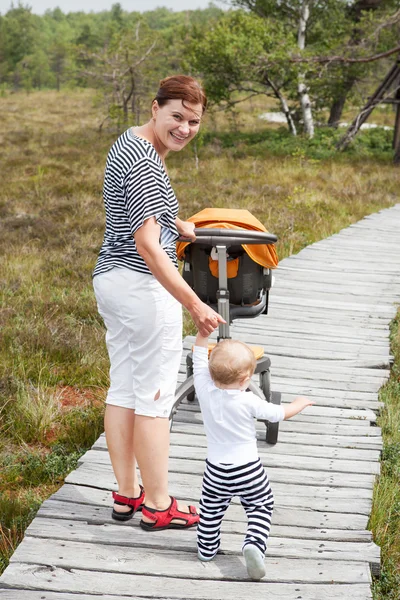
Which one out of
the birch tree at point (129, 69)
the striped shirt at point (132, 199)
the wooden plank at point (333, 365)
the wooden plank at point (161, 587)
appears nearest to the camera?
the striped shirt at point (132, 199)

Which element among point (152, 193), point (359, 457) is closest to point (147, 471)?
point (152, 193)

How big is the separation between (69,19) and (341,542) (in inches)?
7466

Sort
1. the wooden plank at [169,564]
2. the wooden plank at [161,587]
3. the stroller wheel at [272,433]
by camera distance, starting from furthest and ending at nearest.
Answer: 1. the stroller wheel at [272,433]
2. the wooden plank at [169,564]
3. the wooden plank at [161,587]

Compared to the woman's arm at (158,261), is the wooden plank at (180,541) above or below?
below

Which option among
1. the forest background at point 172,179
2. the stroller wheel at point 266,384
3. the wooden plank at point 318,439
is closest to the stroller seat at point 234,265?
the stroller wheel at point 266,384

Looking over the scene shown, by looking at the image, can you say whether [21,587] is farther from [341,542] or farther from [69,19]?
[69,19]

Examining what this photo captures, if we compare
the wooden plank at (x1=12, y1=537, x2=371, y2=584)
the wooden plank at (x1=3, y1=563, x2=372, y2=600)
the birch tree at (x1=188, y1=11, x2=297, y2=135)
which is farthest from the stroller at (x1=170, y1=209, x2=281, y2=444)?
the birch tree at (x1=188, y1=11, x2=297, y2=135)

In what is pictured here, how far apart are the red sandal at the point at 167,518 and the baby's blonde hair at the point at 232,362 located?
744 mm

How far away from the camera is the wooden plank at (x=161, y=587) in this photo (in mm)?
2811

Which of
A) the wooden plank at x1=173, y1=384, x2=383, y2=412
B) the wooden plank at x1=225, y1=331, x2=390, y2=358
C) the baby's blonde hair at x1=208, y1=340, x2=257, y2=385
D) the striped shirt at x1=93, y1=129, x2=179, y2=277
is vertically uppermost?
the striped shirt at x1=93, y1=129, x2=179, y2=277

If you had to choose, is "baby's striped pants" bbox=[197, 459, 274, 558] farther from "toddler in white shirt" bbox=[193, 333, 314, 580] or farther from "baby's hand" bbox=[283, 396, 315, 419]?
"baby's hand" bbox=[283, 396, 315, 419]

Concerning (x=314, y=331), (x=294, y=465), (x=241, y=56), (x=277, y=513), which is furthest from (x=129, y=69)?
(x=277, y=513)

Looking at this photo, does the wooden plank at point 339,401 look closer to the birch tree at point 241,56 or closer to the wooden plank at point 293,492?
the wooden plank at point 293,492

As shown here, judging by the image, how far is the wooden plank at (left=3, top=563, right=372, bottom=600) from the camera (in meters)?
2.81
